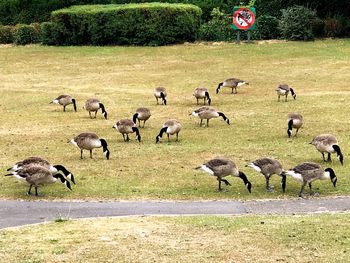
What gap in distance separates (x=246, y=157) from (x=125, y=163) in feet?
11.6

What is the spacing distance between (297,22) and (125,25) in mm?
11569

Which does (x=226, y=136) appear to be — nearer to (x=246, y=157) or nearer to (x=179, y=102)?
(x=246, y=157)

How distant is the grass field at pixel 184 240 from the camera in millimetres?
11742

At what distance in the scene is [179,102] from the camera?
1220 inches

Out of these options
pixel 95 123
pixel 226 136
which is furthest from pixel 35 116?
pixel 226 136

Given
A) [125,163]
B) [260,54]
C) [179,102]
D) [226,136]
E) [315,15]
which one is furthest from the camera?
[315,15]

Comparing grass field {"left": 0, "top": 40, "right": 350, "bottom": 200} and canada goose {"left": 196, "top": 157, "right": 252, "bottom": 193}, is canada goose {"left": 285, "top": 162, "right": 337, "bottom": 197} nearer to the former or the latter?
grass field {"left": 0, "top": 40, "right": 350, "bottom": 200}

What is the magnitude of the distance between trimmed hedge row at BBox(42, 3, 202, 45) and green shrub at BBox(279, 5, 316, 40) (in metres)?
6.09

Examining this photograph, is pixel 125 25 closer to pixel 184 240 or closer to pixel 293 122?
pixel 293 122

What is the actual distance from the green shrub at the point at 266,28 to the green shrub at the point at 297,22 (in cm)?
136

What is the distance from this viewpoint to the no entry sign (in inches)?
1865

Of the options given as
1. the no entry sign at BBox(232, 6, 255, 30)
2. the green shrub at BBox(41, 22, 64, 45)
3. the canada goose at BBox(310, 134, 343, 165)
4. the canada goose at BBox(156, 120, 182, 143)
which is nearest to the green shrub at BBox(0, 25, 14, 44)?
the green shrub at BBox(41, 22, 64, 45)

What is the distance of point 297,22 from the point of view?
4756cm

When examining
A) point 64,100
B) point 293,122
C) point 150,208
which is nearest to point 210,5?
point 64,100
